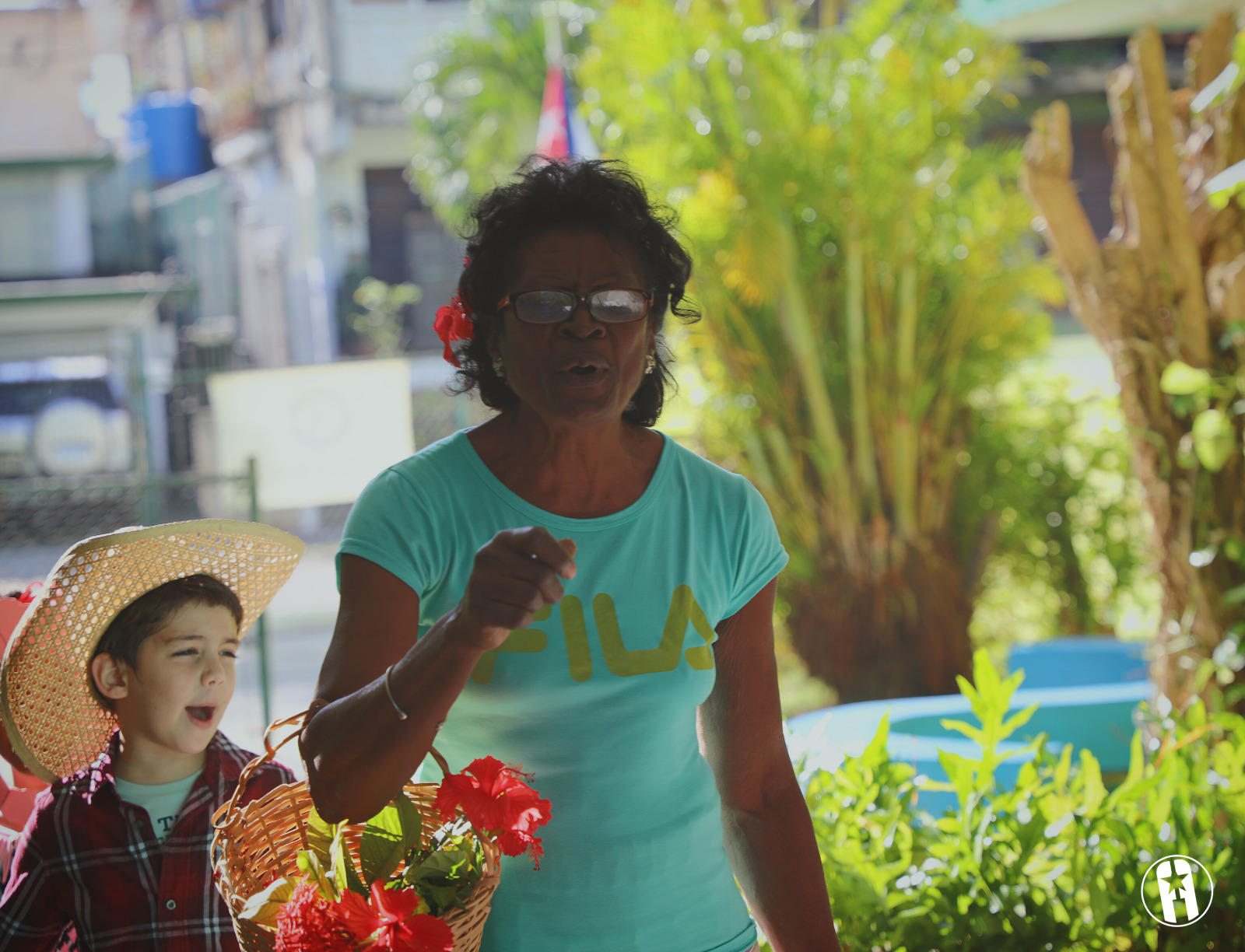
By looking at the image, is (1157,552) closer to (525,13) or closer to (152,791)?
(152,791)

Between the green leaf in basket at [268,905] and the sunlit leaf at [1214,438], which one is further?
the sunlit leaf at [1214,438]

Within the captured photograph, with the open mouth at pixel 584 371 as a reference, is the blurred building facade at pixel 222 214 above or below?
above

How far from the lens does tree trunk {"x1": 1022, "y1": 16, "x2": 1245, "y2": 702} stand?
3256 mm

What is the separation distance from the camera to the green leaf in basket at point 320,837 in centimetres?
128

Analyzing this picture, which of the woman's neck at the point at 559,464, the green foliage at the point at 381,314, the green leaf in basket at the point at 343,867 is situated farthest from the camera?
the green foliage at the point at 381,314

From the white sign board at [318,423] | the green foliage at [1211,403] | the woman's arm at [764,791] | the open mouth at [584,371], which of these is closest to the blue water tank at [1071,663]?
the green foliage at [1211,403]

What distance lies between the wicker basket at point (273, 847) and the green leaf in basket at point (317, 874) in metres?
0.06

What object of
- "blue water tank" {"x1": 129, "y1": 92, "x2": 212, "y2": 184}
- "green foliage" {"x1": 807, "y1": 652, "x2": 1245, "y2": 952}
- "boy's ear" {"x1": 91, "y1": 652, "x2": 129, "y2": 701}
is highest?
"blue water tank" {"x1": 129, "y1": 92, "x2": 212, "y2": 184}

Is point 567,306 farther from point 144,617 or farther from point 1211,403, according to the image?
point 1211,403

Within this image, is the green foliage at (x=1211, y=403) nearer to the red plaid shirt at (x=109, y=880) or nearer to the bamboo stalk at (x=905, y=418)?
the bamboo stalk at (x=905, y=418)

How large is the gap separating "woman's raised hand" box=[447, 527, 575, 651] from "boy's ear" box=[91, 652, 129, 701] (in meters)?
0.99

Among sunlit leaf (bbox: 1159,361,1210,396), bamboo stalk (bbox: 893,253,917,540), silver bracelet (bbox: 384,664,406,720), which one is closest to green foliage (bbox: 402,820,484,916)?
silver bracelet (bbox: 384,664,406,720)

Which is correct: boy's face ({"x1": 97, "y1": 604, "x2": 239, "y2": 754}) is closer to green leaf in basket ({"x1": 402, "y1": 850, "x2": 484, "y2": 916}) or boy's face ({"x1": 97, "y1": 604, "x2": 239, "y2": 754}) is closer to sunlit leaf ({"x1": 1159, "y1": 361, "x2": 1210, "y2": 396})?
green leaf in basket ({"x1": 402, "y1": 850, "x2": 484, "y2": 916})

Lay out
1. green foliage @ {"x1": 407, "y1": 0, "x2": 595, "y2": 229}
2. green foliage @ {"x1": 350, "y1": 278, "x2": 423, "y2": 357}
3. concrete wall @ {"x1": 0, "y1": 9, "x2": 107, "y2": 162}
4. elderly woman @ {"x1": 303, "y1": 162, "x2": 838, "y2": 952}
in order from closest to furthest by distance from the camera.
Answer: elderly woman @ {"x1": 303, "y1": 162, "x2": 838, "y2": 952}
concrete wall @ {"x1": 0, "y1": 9, "x2": 107, "y2": 162}
green foliage @ {"x1": 407, "y1": 0, "x2": 595, "y2": 229}
green foliage @ {"x1": 350, "y1": 278, "x2": 423, "y2": 357}
